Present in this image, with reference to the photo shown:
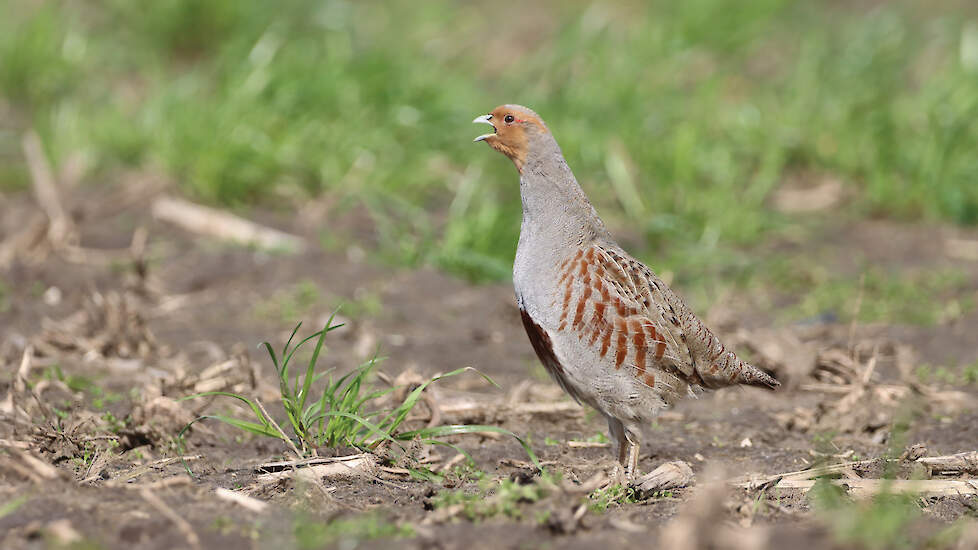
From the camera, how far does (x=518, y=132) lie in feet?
13.1

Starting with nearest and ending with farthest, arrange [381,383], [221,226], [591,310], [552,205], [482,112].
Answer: [591,310], [552,205], [381,383], [221,226], [482,112]

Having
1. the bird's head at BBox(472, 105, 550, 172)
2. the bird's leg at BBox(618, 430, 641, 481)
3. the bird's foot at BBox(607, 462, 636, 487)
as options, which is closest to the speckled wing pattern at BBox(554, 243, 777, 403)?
the bird's leg at BBox(618, 430, 641, 481)

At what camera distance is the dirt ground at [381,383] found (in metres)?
3.06

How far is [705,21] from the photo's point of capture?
9.88 m

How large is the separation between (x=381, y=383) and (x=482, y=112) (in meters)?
3.80

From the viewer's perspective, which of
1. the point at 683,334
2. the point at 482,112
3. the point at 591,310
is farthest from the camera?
the point at 482,112

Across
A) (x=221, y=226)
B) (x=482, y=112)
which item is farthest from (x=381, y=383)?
(x=482, y=112)

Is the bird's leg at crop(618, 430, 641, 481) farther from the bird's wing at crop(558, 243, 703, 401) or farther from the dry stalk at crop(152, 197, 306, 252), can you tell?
the dry stalk at crop(152, 197, 306, 252)

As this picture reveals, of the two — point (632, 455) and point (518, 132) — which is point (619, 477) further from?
point (518, 132)

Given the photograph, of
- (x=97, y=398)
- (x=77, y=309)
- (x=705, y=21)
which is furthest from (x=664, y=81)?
(x=97, y=398)

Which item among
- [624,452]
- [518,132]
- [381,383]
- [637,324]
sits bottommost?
[381,383]

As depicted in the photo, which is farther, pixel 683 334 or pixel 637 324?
pixel 683 334

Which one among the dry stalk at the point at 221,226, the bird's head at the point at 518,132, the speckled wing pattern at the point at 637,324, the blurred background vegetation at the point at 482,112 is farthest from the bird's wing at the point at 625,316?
the dry stalk at the point at 221,226

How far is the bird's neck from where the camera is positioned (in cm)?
391
